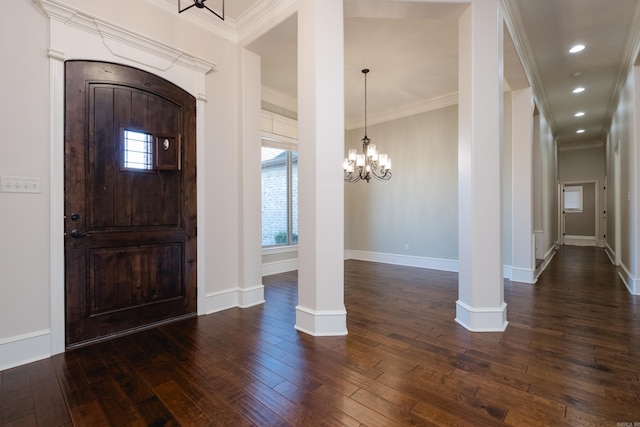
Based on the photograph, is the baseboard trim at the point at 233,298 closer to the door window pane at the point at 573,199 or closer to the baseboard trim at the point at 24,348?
the baseboard trim at the point at 24,348

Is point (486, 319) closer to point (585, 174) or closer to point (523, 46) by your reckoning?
point (523, 46)

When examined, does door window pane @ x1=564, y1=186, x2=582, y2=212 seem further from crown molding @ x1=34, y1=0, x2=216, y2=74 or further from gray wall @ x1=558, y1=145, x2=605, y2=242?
crown molding @ x1=34, y1=0, x2=216, y2=74

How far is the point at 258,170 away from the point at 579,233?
11.3m

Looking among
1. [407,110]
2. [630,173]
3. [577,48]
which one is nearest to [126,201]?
[407,110]

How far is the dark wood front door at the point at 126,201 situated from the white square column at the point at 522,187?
15.1 ft

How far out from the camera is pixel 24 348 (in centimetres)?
212

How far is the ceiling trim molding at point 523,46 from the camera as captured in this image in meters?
3.08

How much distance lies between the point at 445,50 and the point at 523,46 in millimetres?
963

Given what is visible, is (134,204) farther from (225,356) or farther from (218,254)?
(225,356)

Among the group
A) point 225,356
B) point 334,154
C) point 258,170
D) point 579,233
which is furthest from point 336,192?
point 579,233

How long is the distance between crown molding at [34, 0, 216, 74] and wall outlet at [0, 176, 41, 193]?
0.97 m

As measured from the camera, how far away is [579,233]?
9.78 metres

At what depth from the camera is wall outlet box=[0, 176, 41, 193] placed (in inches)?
81.0

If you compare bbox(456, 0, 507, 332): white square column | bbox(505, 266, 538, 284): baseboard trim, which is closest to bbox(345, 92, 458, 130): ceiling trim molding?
bbox(456, 0, 507, 332): white square column
